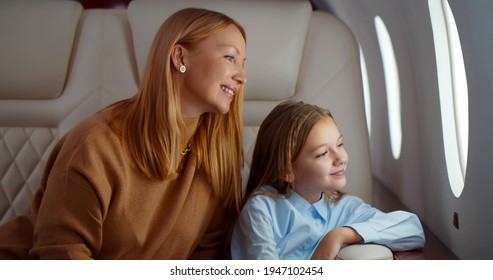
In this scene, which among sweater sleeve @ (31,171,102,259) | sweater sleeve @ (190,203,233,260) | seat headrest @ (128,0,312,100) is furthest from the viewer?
seat headrest @ (128,0,312,100)

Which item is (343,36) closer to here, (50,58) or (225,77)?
(225,77)

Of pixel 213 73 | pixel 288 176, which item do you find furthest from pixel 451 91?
pixel 213 73

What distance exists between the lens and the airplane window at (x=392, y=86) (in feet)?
6.82

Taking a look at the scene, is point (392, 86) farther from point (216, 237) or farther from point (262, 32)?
point (216, 237)

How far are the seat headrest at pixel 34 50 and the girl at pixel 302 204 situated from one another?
1.86 feet

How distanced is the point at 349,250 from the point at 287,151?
0.25m

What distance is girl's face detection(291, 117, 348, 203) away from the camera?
1473 mm

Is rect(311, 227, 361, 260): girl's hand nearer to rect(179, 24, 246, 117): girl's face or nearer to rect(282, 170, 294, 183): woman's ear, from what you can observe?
rect(282, 170, 294, 183): woman's ear

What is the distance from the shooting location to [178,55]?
4.79 ft

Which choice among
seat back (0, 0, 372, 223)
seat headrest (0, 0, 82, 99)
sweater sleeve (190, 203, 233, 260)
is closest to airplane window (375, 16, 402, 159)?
seat back (0, 0, 372, 223)

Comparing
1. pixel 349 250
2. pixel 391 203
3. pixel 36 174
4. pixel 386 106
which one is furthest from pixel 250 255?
pixel 386 106

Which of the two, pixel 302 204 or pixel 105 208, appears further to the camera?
pixel 302 204

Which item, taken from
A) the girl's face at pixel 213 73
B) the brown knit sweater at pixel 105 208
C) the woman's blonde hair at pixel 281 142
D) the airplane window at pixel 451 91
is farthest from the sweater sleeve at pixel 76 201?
the airplane window at pixel 451 91

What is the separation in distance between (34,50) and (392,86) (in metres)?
1.04
